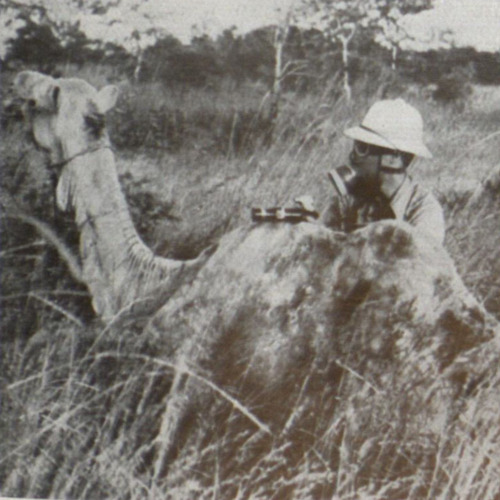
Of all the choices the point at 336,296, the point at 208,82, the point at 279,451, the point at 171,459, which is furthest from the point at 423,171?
the point at 171,459

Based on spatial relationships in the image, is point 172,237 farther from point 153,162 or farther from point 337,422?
point 337,422

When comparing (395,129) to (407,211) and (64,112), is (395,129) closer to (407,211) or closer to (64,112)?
(407,211)

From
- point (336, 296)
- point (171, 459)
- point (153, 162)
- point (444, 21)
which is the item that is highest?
point (444, 21)

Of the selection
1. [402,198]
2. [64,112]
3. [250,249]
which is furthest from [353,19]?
[64,112]

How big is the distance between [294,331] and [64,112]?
0.86 m

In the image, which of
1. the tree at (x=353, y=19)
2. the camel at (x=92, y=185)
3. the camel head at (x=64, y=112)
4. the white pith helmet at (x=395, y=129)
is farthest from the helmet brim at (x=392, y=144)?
the camel head at (x=64, y=112)

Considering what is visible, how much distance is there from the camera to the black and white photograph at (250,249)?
2.12 metres

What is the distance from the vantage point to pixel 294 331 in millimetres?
2158

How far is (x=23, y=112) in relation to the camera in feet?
7.72

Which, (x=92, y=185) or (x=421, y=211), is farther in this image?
(x=92, y=185)

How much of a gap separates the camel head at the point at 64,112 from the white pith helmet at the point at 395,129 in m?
0.69

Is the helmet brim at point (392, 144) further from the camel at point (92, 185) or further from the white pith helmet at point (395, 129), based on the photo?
the camel at point (92, 185)

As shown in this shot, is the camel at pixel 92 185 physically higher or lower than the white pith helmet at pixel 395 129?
lower

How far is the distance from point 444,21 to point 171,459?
1305 mm
